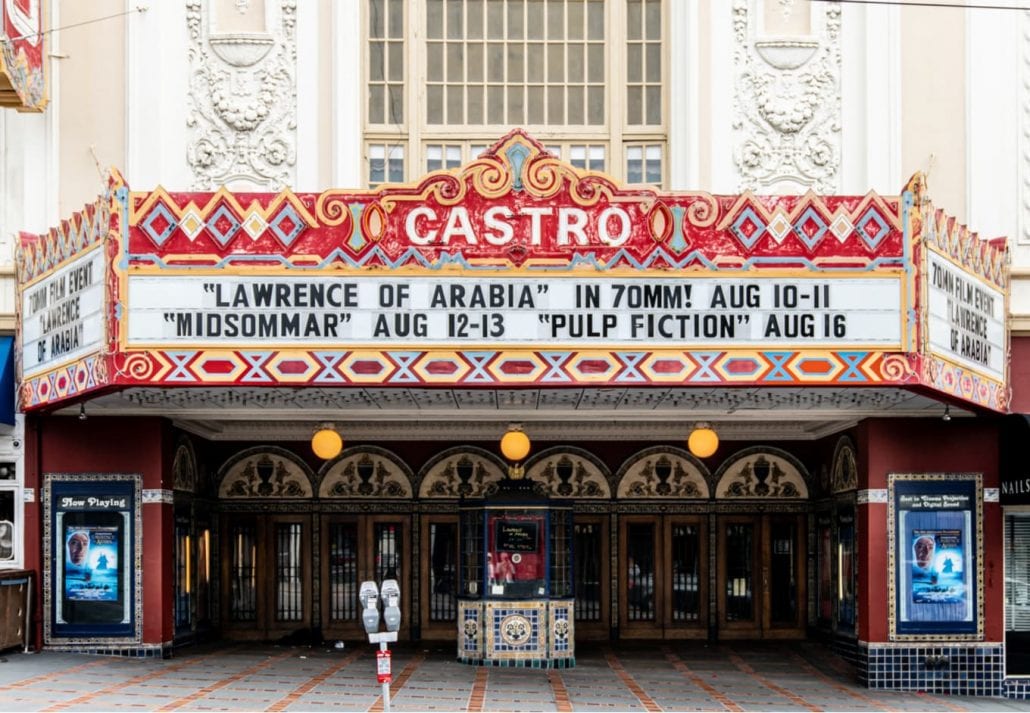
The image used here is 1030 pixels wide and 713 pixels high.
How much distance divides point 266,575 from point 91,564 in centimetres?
429

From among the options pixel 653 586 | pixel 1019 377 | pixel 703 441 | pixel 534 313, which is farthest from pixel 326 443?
pixel 1019 377

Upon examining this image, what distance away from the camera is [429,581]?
73.7 feet

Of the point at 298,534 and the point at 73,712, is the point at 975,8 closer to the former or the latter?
the point at 298,534

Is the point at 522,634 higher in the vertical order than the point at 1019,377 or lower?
lower

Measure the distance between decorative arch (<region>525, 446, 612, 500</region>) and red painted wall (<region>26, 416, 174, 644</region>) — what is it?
635cm

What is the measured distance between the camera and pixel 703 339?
50.6ft

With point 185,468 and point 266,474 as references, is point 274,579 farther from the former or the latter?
point 185,468

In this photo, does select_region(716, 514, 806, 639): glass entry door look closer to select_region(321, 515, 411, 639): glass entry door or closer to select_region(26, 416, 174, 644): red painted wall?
select_region(321, 515, 411, 639): glass entry door

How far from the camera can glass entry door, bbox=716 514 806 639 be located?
22609 millimetres

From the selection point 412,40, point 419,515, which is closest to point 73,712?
point 419,515

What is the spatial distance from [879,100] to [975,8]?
1.82 metres

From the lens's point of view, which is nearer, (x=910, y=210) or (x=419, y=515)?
(x=910, y=210)

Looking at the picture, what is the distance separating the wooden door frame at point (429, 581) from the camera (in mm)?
22328

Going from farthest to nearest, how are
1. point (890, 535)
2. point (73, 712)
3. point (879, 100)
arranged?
1. point (879, 100)
2. point (890, 535)
3. point (73, 712)
